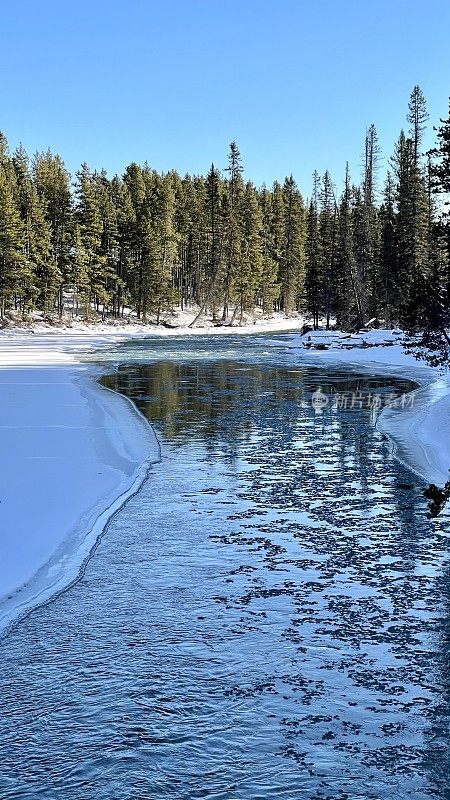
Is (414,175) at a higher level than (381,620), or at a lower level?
higher

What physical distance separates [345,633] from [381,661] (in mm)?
656

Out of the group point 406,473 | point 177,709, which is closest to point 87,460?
point 406,473

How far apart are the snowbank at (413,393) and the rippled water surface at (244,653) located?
2417mm

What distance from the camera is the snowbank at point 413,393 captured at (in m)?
15.7

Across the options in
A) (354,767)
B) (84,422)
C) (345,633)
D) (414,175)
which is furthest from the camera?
(414,175)

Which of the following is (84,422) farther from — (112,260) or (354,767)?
(112,260)

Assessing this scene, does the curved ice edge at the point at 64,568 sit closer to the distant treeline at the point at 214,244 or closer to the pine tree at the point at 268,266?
the distant treeline at the point at 214,244

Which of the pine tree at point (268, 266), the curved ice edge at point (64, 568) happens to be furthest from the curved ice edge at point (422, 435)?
the pine tree at point (268, 266)

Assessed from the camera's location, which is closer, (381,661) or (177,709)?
(177,709)

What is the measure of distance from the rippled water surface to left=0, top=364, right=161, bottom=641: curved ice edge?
143mm

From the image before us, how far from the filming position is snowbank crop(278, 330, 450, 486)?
15.7m

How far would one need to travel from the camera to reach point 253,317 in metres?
90.8

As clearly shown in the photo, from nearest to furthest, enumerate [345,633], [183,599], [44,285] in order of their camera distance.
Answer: [345,633]
[183,599]
[44,285]

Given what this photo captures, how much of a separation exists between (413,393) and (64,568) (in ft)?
66.4
